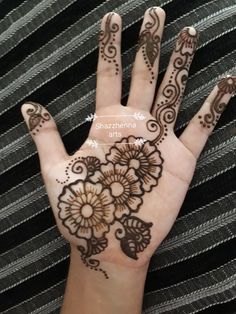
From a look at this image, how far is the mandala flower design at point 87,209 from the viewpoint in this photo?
85 cm

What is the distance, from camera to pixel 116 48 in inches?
34.7

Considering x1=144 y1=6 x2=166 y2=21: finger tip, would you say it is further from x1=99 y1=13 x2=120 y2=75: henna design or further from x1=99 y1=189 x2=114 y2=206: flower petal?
x1=99 y1=189 x2=114 y2=206: flower petal

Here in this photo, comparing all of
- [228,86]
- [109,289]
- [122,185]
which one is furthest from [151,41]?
[109,289]

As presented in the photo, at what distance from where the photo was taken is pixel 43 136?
0.89 m

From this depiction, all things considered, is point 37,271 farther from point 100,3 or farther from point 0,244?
point 100,3

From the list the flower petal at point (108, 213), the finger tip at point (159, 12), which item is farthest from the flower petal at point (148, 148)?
the finger tip at point (159, 12)

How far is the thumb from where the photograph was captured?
2.91 ft

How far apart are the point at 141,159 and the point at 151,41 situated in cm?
21

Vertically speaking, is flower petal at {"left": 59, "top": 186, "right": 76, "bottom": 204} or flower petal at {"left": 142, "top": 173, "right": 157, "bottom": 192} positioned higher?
flower petal at {"left": 59, "top": 186, "right": 76, "bottom": 204}

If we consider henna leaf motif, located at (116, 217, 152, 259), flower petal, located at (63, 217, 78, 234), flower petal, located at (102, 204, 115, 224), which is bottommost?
henna leaf motif, located at (116, 217, 152, 259)

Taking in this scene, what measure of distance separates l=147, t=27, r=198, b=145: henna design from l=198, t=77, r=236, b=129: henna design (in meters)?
0.06

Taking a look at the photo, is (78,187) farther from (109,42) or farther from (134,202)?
(109,42)

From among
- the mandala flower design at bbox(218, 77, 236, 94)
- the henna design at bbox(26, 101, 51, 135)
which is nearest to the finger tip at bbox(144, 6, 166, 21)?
the mandala flower design at bbox(218, 77, 236, 94)

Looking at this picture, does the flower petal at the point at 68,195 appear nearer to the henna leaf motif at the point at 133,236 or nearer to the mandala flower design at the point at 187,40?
the henna leaf motif at the point at 133,236
